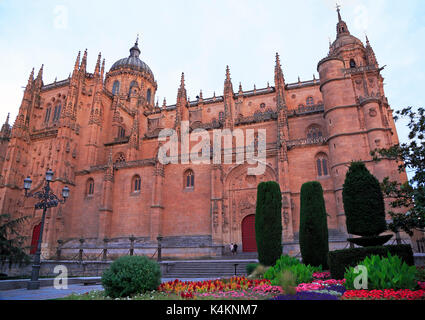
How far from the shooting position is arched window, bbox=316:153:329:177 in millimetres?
24203

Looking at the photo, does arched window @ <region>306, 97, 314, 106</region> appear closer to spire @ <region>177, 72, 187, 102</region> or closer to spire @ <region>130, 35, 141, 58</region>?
spire @ <region>177, 72, 187, 102</region>

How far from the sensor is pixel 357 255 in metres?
9.27

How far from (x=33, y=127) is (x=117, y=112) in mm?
11221

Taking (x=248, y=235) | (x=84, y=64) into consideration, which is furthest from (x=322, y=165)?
(x=84, y=64)

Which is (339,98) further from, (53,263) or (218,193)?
(53,263)

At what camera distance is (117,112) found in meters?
38.7

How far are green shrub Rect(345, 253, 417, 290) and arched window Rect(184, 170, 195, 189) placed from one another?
71.0ft

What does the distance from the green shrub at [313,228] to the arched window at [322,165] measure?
10699mm

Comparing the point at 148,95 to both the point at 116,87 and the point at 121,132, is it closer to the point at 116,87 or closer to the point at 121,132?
the point at 116,87

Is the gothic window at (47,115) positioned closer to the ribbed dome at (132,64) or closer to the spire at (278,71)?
the ribbed dome at (132,64)

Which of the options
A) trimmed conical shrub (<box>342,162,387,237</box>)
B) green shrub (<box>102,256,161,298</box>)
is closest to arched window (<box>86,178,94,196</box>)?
green shrub (<box>102,256,161,298</box>)

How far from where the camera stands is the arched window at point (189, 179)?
28.4 m

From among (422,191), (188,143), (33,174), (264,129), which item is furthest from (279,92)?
(33,174)
